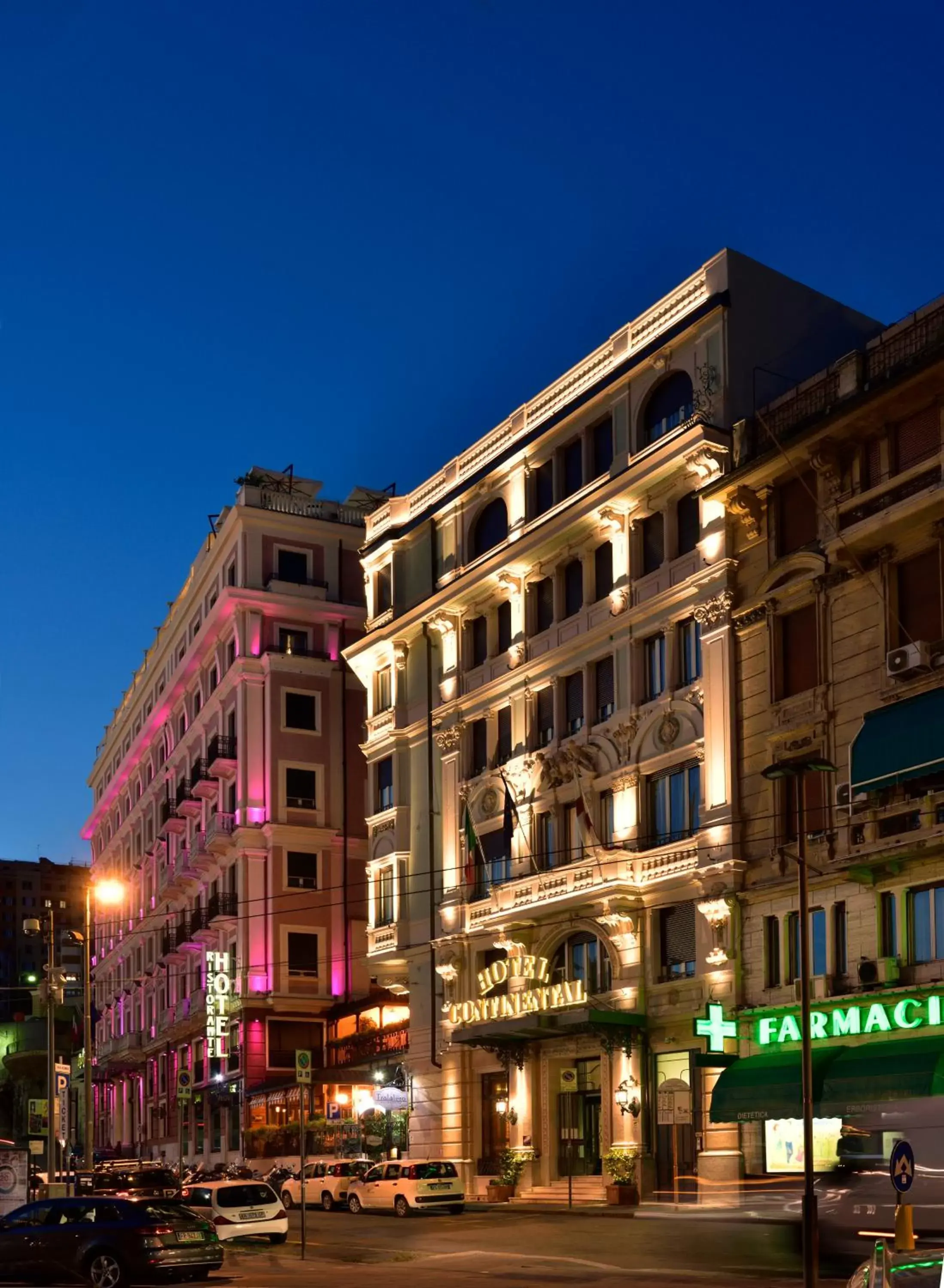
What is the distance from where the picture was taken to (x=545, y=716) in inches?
2045

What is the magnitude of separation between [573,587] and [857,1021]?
18.3 meters

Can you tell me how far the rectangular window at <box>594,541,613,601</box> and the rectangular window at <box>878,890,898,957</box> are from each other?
1496cm

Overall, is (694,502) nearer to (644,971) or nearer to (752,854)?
(752,854)

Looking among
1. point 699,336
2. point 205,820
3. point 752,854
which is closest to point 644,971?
point 752,854

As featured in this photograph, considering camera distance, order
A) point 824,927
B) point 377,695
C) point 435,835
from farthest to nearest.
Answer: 1. point 377,695
2. point 435,835
3. point 824,927

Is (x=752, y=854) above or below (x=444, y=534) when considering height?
below

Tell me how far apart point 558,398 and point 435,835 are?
1547 centimetres

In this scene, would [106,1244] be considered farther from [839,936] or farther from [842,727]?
[842,727]

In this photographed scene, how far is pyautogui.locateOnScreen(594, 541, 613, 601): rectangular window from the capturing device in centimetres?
4956

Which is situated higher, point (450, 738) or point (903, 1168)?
point (450, 738)

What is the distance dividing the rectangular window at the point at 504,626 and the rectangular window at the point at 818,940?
17572 millimetres

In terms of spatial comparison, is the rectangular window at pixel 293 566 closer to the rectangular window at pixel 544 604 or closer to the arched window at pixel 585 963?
the rectangular window at pixel 544 604

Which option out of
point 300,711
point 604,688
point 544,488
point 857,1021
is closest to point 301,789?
point 300,711

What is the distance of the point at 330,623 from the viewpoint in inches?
3059
